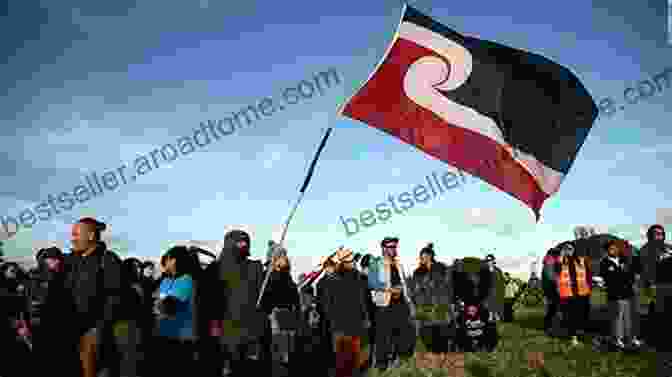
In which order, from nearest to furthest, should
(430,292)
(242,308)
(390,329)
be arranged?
(242,308) < (390,329) < (430,292)

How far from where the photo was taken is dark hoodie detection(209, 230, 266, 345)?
676 cm

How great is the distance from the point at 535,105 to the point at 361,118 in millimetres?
2106

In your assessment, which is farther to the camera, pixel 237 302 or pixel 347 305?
pixel 347 305

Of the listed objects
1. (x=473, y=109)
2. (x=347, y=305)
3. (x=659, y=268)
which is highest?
(x=473, y=109)

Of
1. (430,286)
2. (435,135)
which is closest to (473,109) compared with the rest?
(435,135)

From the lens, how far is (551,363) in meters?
8.77

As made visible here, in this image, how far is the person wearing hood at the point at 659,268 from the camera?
11047 millimetres

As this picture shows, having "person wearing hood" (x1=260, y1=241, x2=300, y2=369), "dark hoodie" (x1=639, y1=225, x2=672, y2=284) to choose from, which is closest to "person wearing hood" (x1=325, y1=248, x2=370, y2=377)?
"person wearing hood" (x1=260, y1=241, x2=300, y2=369)

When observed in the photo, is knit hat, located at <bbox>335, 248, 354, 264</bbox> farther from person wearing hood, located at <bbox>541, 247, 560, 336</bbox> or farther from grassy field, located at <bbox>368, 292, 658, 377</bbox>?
person wearing hood, located at <bbox>541, 247, 560, 336</bbox>

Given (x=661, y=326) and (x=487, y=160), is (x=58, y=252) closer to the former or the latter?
(x=487, y=160)

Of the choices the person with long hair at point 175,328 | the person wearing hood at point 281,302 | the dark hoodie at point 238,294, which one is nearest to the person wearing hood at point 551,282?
the person wearing hood at point 281,302

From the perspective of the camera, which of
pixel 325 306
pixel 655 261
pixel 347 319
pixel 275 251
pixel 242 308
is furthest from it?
pixel 655 261

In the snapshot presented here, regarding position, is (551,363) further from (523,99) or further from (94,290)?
(94,290)

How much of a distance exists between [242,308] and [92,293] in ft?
5.43
